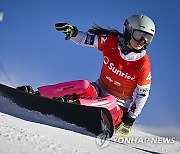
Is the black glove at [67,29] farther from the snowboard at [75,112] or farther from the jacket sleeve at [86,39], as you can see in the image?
the snowboard at [75,112]

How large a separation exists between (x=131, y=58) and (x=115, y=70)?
32 cm

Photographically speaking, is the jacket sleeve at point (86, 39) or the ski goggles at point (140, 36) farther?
the jacket sleeve at point (86, 39)

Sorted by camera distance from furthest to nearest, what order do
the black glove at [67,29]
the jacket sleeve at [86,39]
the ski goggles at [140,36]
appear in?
the jacket sleeve at [86,39] → the ski goggles at [140,36] → the black glove at [67,29]

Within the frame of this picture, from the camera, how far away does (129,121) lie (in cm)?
582

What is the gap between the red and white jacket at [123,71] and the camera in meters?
5.77

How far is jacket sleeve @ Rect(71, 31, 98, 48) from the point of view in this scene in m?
5.88

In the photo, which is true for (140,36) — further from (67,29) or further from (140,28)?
(67,29)

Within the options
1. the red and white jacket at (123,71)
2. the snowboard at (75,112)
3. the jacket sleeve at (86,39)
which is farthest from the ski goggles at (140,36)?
the snowboard at (75,112)

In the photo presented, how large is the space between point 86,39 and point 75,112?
5.15 ft

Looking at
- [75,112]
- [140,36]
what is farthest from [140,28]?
[75,112]

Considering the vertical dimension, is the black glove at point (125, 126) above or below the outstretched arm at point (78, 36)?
below

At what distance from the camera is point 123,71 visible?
19.1 feet

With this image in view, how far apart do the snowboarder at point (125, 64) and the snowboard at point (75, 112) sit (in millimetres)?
779

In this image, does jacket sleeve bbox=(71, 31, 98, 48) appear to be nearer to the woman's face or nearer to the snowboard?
the woman's face
